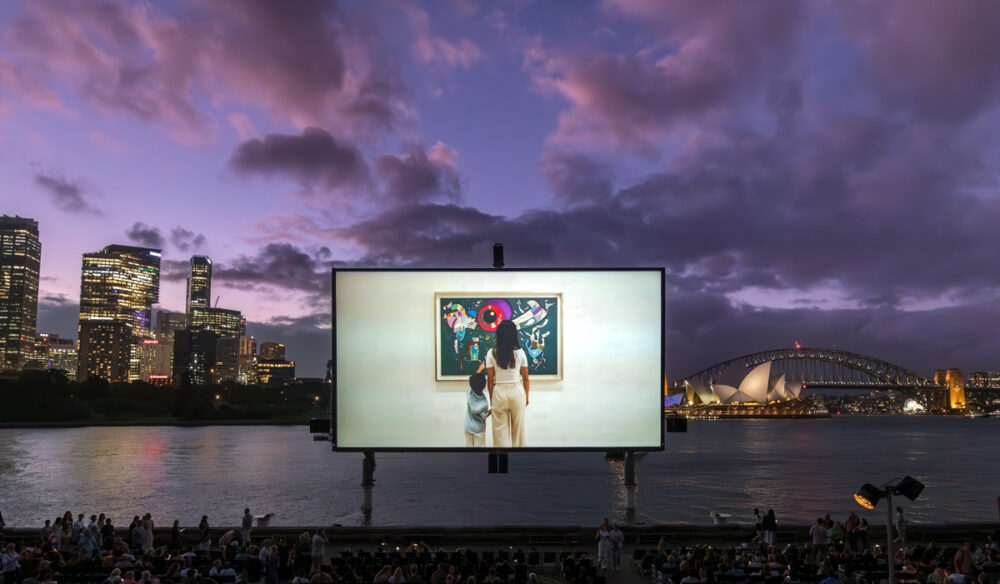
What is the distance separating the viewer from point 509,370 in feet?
73.9

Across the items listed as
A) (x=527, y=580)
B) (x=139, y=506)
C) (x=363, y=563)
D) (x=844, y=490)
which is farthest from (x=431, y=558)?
(x=844, y=490)

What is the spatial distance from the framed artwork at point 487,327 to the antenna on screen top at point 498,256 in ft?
2.88

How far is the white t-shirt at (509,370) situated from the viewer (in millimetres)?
22453

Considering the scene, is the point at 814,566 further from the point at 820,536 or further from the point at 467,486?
the point at 467,486

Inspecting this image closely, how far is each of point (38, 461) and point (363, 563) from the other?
7378 cm

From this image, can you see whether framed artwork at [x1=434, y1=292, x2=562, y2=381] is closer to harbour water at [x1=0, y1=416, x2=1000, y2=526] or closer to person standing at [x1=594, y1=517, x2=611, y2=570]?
person standing at [x1=594, y1=517, x2=611, y2=570]

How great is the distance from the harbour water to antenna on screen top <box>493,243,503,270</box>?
16.6 m

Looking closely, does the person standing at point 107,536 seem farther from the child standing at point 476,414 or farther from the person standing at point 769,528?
the person standing at point 769,528

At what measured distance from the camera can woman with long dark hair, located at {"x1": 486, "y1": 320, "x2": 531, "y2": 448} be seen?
22.4 meters

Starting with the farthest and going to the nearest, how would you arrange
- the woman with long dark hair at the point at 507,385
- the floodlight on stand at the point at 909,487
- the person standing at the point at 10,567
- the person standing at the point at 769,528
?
1. the woman with long dark hair at the point at 507,385
2. the person standing at the point at 769,528
3. the person standing at the point at 10,567
4. the floodlight on stand at the point at 909,487

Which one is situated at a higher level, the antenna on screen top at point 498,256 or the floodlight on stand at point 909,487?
the antenna on screen top at point 498,256

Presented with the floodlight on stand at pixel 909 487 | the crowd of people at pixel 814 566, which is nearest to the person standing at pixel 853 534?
the crowd of people at pixel 814 566

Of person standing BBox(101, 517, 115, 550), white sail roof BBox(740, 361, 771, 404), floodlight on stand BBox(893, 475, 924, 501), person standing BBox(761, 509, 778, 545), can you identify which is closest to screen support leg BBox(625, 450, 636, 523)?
person standing BBox(761, 509, 778, 545)

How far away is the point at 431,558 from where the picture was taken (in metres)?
17.0
